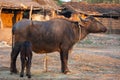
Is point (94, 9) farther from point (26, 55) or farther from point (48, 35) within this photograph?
point (26, 55)

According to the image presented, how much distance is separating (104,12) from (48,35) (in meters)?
30.3

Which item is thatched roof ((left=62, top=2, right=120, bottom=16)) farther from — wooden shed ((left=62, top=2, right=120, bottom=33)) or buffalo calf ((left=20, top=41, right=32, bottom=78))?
buffalo calf ((left=20, top=41, right=32, bottom=78))

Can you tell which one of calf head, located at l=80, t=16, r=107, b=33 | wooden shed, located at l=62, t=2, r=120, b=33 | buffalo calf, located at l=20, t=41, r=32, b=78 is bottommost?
wooden shed, located at l=62, t=2, r=120, b=33

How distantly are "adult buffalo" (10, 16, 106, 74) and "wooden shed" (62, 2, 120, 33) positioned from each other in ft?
90.3

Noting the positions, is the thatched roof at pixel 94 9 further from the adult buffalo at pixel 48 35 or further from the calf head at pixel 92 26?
the adult buffalo at pixel 48 35

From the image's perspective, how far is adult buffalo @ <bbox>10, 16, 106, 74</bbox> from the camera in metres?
11.5

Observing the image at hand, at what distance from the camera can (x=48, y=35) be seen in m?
11.7

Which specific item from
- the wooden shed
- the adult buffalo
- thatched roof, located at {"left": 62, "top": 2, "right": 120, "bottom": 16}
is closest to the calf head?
the adult buffalo

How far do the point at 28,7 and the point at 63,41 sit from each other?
1494cm

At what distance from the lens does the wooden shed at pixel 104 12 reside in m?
40.6

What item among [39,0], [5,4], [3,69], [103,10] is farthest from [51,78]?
[103,10]

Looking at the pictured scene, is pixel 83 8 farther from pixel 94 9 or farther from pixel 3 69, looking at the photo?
pixel 3 69

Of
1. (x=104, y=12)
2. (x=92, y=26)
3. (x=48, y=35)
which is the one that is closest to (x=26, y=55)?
(x=48, y=35)

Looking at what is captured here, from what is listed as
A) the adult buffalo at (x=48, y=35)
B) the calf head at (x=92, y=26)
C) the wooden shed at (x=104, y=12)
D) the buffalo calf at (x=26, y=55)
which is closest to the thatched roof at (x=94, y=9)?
the wooden shed at (x=104, y=12)
